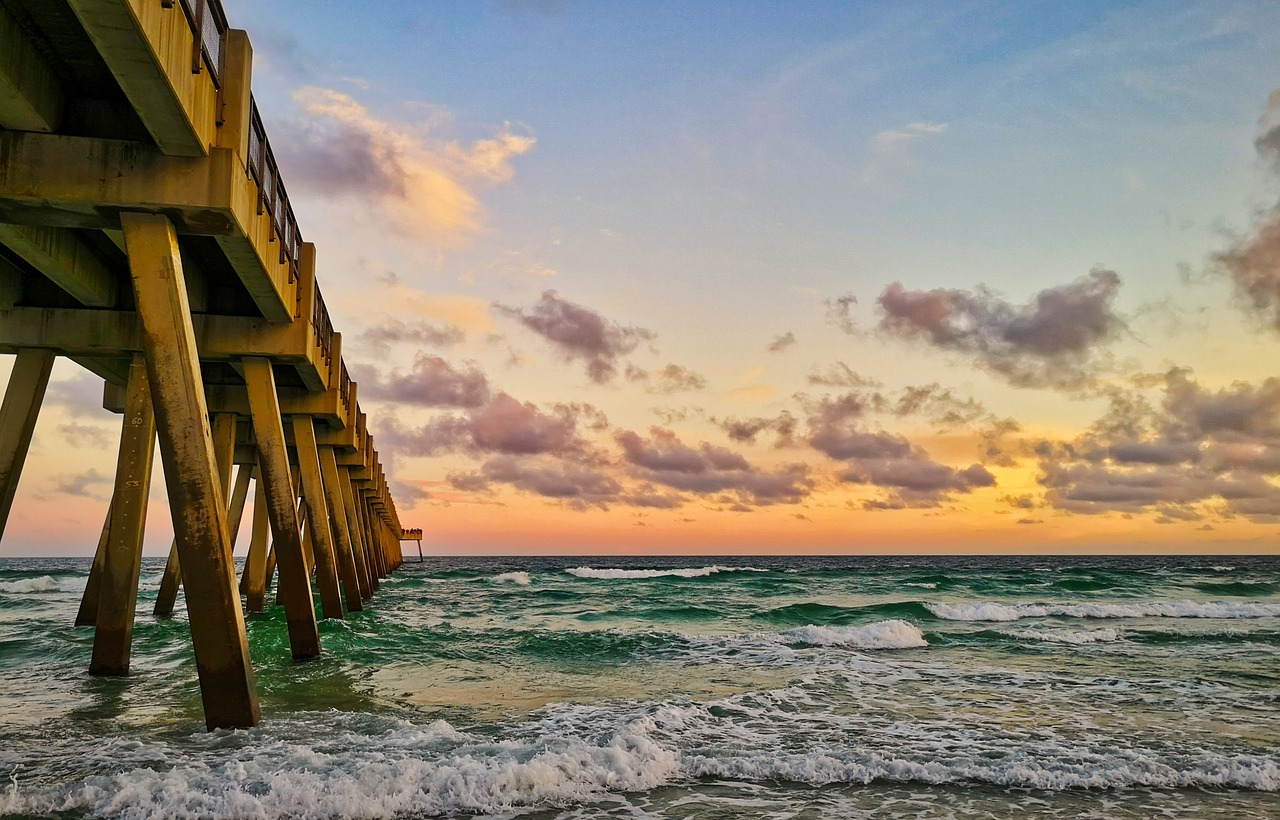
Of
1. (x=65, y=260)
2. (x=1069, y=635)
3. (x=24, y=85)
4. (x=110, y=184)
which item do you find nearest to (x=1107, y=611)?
(x=1069, y=635)

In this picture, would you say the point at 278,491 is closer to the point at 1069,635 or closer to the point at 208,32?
the point at 208,32

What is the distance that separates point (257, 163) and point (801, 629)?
15348 mm

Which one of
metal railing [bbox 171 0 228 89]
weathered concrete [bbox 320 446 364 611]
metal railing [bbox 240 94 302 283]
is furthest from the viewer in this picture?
weathered concrete [bbox 320 446 364 611]

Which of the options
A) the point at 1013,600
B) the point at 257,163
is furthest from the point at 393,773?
the point at 1013,600

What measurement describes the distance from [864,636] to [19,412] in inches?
629

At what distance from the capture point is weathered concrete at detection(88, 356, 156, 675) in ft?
34.3

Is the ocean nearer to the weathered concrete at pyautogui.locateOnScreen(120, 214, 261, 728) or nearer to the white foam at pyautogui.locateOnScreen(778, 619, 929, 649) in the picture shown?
the white foam at pyautogui.locateOnScreen(778, 619, 929, 649)

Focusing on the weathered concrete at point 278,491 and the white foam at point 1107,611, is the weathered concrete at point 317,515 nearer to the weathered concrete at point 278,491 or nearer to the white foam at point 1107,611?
the weathered concrete at point 278,491

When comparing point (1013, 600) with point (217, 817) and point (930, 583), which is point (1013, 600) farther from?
point (217, 817)

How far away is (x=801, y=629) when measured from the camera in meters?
19.7

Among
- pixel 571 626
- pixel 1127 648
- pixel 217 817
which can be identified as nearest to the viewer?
pixel 217 817

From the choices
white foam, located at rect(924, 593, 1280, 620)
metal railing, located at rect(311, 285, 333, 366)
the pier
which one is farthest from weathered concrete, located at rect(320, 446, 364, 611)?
white foam, located at rect(924, 593, 1280, 620)

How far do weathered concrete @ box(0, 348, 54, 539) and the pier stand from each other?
0.8 inches

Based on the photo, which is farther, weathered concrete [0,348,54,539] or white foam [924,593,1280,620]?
white foam [924,593,1280,620]
